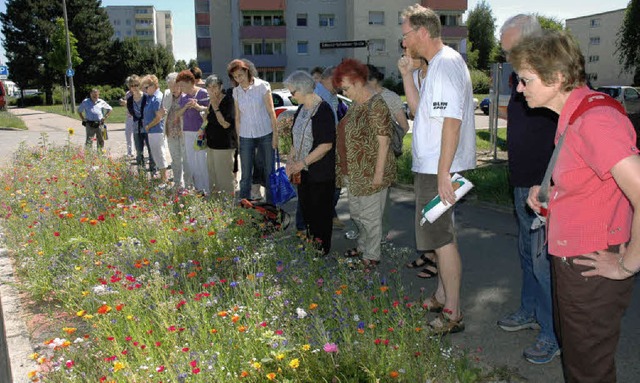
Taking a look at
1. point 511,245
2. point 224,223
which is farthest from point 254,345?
point 511,245

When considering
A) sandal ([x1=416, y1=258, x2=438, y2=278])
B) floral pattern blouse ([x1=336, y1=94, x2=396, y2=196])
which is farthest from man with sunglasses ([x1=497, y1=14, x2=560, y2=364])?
sandal ([x1=416, y1=258, x2=438, y2=278])

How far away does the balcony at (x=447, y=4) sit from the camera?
6000 cm

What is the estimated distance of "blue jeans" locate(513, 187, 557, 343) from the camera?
354cm

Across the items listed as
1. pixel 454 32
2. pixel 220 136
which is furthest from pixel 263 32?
pixel 220 136

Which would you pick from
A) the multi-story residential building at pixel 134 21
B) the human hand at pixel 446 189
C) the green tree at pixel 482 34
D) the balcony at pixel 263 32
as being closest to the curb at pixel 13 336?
the human hand at pixel 446 189

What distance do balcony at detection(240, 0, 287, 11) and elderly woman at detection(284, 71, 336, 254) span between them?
5445 centimetres

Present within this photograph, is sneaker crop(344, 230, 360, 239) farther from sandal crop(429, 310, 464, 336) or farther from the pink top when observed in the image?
the pink top

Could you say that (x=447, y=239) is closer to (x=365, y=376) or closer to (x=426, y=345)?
(x=426, y=345)

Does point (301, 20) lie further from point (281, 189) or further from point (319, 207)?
point (319, 207)

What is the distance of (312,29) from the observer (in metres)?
59.5

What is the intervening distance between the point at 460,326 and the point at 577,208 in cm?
192

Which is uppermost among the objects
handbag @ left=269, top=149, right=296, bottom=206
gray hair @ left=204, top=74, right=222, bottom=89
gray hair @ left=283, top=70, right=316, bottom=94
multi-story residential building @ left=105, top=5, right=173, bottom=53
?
multi-story residential building @ left=105, top=5, right=173, bottom=53

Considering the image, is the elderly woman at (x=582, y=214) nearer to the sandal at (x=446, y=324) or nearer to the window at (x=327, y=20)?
the sandal at (x=446, y=324)

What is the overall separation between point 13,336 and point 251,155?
12.9ft
